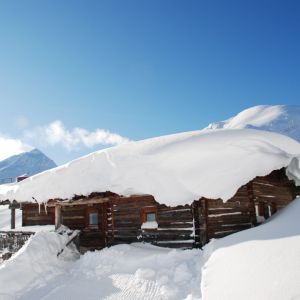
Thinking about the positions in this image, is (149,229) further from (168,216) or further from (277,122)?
(277,122)

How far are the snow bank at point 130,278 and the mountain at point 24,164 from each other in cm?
15833

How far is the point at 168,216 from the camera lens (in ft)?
42.6

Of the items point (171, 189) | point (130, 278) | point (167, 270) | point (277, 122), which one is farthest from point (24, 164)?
point (167, 270)

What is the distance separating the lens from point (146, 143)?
1770cm

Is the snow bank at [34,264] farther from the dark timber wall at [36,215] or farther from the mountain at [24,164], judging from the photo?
the mountain at [24,164]

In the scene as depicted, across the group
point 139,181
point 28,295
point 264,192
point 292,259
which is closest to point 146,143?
point 139,181

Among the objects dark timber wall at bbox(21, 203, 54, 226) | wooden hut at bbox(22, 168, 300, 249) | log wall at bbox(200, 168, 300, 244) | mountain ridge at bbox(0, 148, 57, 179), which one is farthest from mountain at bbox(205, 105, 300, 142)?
wooden hut at bbox(22, 168, 300, 249)

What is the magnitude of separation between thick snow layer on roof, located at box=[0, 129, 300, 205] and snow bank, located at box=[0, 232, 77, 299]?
243 cm

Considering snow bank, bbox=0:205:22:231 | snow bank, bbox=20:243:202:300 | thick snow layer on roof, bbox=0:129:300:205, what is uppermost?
thick snow layer on roof, bbox=0:129:300:205

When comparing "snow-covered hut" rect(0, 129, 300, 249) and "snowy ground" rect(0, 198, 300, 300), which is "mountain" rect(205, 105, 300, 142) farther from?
"snowy ground" rect(0, 198, 300, 300)

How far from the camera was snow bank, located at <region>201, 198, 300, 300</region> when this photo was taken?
5755mm

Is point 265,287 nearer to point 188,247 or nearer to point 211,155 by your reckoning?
point 188,247

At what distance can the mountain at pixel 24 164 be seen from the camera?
541 ft

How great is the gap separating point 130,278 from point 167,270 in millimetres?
1098
